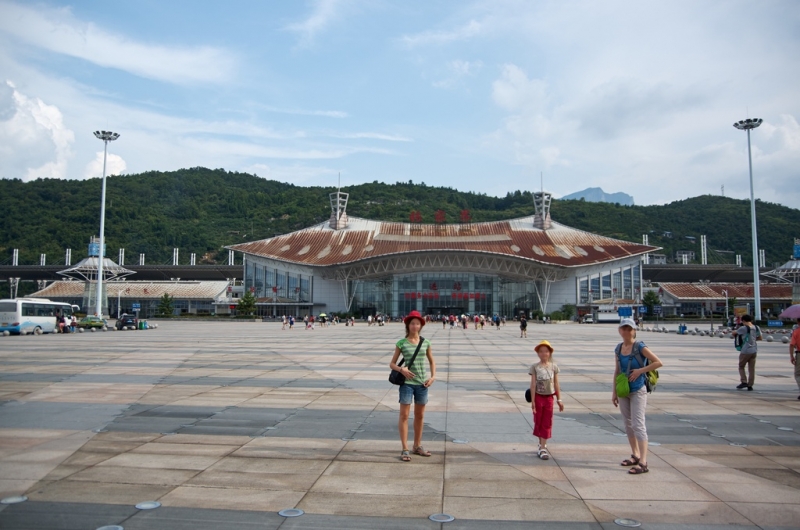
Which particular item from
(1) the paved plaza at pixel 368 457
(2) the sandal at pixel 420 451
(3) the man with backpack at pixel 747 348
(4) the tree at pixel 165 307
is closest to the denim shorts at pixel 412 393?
(2) the sandal at pixel 420 451

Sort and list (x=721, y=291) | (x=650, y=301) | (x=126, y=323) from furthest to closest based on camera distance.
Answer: (x=721, y=291) < (x=650, y=301) < (x=126, y=323)

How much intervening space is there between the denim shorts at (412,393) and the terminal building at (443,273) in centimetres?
7555

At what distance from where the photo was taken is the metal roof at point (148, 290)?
98.9 metres

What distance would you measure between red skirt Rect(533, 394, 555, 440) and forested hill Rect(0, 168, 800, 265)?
132 meters

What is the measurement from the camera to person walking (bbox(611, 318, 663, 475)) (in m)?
6.74

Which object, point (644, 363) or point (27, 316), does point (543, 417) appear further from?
point (27, 316)

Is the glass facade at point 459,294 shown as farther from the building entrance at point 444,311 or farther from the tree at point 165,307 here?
the tree at point 165,307

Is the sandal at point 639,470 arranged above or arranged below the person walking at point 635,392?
below

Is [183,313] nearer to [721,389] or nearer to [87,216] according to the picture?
[87,216]

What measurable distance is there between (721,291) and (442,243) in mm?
45565

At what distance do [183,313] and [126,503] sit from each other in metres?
99.3

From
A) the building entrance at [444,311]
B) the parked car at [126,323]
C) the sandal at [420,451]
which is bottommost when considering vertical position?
the sandal at [420,451]

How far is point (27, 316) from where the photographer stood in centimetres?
3762

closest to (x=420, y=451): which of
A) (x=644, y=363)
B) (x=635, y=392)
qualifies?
(x=635, y=392)
